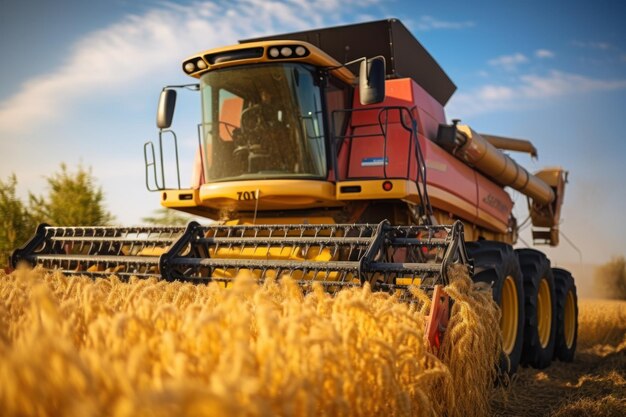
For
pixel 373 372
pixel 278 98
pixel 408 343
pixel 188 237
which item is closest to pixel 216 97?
pixel 278 98

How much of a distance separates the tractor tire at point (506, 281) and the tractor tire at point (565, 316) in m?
1.88

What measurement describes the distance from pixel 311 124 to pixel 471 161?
2407 millimetres

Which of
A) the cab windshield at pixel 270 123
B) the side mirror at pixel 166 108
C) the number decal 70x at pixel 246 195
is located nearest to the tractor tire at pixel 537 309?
the cab windshield at pixel 270 123

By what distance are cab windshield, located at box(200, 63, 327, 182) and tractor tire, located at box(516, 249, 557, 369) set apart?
204cm

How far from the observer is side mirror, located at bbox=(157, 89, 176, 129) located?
17.6 feet

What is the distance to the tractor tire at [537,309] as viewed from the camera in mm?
5102

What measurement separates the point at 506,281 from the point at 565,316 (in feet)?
9.63

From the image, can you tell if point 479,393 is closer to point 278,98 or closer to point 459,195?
point 278,98

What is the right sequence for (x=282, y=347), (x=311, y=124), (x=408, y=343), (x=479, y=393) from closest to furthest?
(x=282, y=347), (x=408, y=343), (x=479, y=393), (x=311, y=124)

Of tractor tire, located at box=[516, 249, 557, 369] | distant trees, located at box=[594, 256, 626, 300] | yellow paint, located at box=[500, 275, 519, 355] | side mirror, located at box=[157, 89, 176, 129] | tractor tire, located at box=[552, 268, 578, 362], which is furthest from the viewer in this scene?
distant trees, located at box=[594, 256, 626, 300]

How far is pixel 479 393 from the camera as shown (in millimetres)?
2607

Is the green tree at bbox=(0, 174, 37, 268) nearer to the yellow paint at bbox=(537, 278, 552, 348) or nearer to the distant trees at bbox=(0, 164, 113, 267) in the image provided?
the distant trees at bbox=(0, 164, 113, 267)

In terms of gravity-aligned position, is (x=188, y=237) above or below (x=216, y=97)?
below

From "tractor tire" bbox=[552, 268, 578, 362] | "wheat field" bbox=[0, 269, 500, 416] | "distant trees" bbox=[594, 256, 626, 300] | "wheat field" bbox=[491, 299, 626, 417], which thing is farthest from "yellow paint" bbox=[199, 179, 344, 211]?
"distant trees" bbox=[594, 256, 626, 300]
